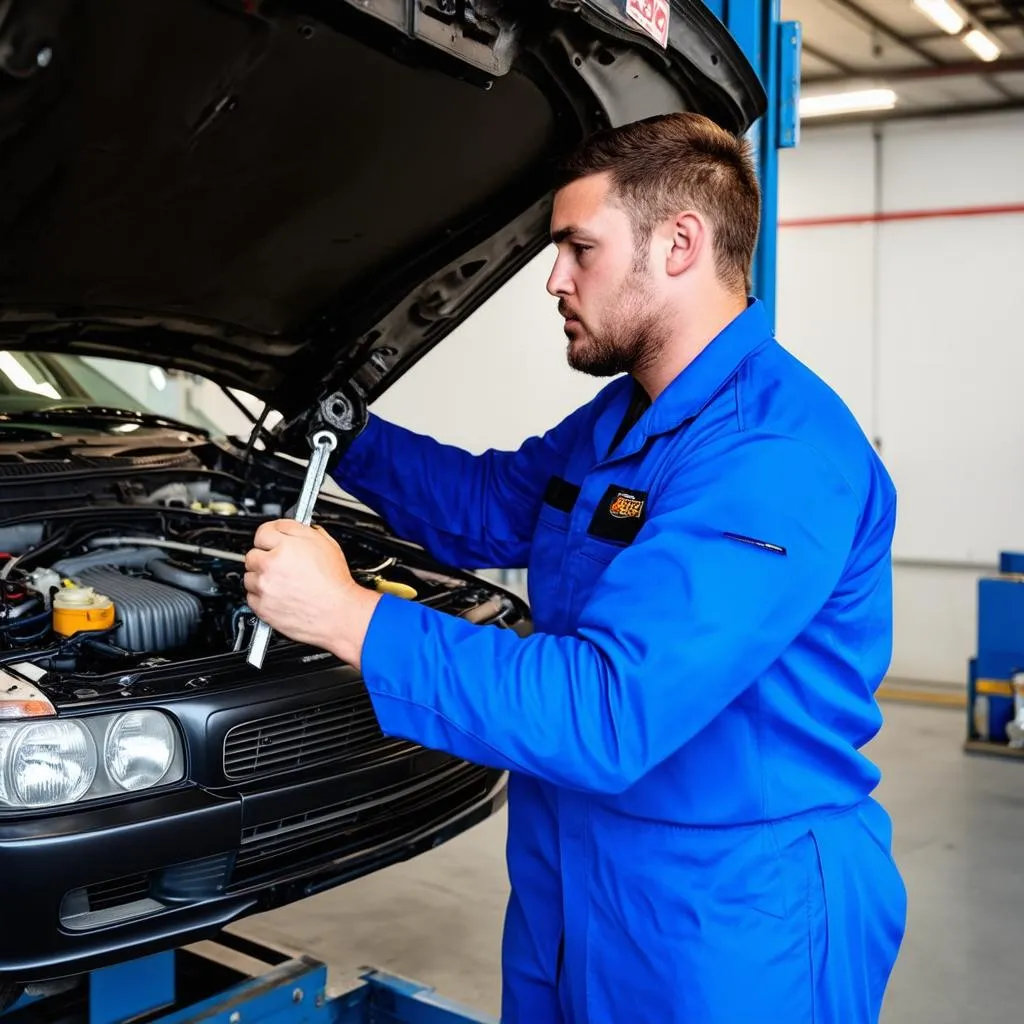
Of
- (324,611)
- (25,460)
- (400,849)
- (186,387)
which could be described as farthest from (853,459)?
(186,387)

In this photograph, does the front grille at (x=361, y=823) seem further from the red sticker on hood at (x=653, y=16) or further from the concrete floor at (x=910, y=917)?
the red sticker on hood at (x=653, y=16)

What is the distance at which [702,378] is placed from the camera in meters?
1.43

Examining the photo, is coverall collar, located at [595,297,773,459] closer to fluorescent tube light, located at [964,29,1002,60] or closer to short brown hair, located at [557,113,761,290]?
short brown hair, located at [557,113,761,290]

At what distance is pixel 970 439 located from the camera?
6578mm

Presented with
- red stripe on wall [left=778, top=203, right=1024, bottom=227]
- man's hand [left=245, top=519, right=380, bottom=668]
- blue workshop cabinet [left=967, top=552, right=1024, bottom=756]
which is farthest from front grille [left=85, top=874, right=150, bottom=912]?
red stripe on wall [left=778, top=203, right=1024, bottom=227]

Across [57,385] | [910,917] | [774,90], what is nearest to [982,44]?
[774,90]

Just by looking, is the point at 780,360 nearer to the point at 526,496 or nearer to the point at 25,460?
the point at 526,496

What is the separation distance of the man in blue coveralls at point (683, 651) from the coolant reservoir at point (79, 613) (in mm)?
560

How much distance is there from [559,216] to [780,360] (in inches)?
13.1

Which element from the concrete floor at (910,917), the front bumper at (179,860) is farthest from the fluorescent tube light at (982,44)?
the front bumper at (179,860)

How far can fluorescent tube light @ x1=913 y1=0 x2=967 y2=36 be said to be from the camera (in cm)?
529

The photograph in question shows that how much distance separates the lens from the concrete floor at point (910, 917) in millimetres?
2873

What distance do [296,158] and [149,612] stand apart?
777 millimetres

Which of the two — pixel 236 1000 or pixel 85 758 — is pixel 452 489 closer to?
pixel 85 758
